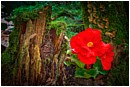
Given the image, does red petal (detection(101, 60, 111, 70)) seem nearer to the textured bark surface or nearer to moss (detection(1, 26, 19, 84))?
the textured bark surface

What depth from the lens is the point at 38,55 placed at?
3.95ft

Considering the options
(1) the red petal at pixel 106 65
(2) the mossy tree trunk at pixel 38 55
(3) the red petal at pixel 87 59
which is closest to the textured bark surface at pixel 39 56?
(2) the mossy tree trunk at pixel 38 55

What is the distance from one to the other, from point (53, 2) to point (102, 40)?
35 centimetres

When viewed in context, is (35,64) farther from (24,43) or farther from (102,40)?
(102,40)

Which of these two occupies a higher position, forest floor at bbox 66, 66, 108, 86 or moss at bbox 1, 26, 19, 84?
moss at bbox 1, 26, 19, 84

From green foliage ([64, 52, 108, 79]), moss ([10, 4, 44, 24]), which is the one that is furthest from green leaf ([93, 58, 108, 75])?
moss ([10, 4, 44, 24])

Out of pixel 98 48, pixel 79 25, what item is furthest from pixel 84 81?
pixel 79 25

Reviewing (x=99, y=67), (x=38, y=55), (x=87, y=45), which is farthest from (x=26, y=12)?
(x=99, y=67)

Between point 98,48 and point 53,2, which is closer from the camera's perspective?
point 98,48

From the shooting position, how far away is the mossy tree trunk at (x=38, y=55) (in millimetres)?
1188

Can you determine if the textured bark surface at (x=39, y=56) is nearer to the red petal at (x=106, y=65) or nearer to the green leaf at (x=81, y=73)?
the green leaf at (x=81, y=73)

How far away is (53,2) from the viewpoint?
127 cm

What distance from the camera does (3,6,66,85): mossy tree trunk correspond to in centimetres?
119

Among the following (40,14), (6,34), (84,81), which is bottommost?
(84,81)
